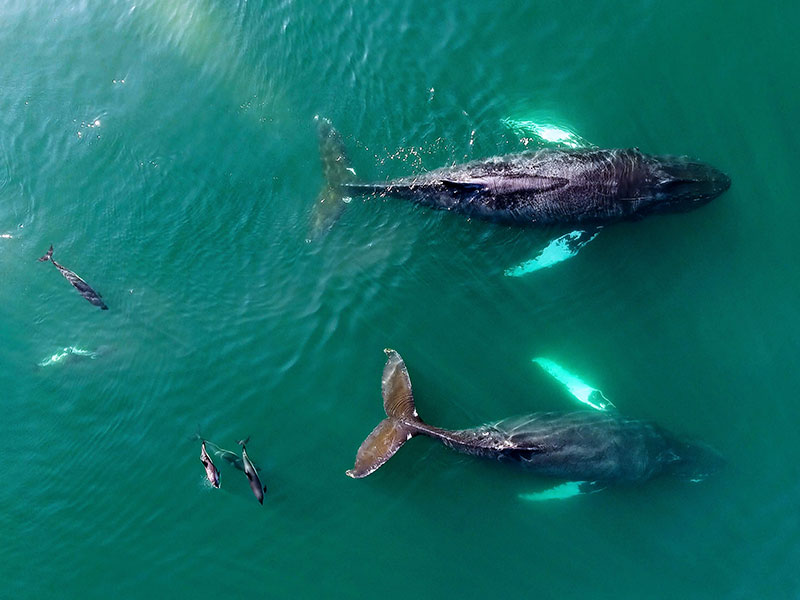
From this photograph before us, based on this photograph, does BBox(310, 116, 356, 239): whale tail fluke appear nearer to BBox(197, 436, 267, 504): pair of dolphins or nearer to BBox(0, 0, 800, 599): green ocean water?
BBox(0, 0, 800, 599): green ocean water

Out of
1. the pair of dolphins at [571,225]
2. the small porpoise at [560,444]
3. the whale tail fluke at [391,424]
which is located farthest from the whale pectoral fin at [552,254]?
the whale tail fluke at [391,424]

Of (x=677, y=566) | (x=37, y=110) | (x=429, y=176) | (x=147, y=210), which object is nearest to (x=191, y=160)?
(x=147, y=210)

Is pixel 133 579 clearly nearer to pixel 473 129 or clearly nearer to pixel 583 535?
pixel 583 535

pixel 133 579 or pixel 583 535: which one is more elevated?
pixel 583 535

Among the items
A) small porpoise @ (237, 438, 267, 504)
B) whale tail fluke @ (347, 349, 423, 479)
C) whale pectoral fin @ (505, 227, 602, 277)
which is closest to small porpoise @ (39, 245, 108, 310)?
small porpoise @ (237, 438, 267, 504)

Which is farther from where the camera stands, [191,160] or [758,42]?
[191,160]

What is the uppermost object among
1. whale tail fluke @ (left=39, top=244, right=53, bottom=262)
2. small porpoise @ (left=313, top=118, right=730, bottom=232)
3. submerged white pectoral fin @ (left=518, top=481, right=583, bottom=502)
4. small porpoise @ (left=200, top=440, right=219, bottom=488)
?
small porpoise @ (left=313, top=118, right=730, bottom=232)

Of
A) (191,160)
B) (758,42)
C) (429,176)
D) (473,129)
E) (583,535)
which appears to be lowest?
(583,535)
